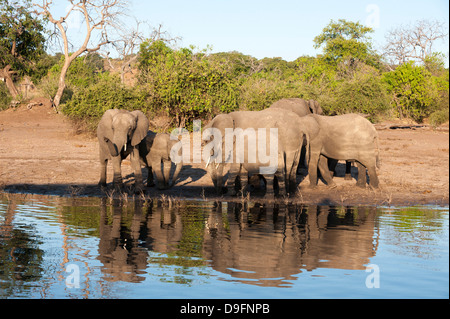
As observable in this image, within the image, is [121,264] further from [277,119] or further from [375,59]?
[375,59]

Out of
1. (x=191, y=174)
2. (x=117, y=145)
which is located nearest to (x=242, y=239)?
(x=117, y=145)

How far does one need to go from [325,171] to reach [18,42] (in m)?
29.9

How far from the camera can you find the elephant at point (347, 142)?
1469 centimetres

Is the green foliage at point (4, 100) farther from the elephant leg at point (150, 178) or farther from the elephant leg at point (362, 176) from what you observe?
the elephant leg at point (362, 176)

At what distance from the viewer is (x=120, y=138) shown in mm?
13898

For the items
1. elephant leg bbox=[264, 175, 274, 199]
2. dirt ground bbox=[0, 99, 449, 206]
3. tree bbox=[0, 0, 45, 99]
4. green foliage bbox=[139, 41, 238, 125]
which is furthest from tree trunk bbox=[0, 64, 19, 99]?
elephant leg bbox=[264, 175, 274, 199]

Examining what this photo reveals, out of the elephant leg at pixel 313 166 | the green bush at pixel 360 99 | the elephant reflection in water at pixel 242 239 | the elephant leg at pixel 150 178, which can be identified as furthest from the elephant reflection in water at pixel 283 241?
the green bush at pixel 360 99

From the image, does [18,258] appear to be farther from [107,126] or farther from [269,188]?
[269,188]

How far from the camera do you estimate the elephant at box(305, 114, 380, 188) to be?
14.7 metres

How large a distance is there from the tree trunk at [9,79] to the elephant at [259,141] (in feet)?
89.6

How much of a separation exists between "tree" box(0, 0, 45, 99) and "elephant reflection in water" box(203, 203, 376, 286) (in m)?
28.6

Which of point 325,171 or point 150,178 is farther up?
point 325,171

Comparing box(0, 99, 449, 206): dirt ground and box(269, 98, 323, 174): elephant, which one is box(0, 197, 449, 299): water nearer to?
box(0, 99, 449, 206): dirt ground
